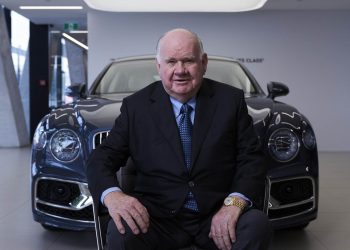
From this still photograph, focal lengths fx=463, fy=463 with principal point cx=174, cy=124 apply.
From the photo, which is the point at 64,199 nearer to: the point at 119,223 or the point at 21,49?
the point at 119,223

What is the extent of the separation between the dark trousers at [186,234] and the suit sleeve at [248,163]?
0.09 m

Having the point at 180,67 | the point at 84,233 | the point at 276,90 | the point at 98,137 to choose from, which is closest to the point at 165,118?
the point at 180,67

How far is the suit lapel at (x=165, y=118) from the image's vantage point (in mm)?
1774

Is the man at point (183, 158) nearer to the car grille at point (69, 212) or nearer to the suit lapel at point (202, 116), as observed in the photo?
the suit lapel at point (202, 116)

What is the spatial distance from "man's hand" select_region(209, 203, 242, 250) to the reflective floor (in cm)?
119

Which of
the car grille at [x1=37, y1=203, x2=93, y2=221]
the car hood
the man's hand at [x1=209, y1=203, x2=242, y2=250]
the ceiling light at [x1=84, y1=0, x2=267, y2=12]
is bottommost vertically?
the car grille at [x1=37, y1=203, x2=93, y2=221]

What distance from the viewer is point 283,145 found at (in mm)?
2488

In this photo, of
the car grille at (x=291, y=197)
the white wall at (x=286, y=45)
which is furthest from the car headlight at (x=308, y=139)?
the white wall at (x=286, y=45)

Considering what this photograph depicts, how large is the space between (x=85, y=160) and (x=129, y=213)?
87cm

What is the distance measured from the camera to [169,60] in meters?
1.79

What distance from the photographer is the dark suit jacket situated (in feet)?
5.75

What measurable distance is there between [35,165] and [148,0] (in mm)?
6313

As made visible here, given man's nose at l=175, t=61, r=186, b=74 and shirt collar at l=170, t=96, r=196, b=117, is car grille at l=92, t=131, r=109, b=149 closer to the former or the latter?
shirt collar at l=170, t=96, r=196, b=117

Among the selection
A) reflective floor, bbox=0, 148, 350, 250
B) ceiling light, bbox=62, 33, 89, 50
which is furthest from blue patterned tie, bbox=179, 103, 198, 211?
ceiling light, bbox=62, 33, 89, 50
